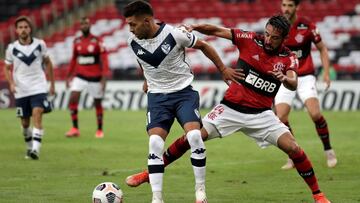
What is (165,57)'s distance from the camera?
10.1 meters

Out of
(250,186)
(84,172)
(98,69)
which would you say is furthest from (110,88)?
(250,186)

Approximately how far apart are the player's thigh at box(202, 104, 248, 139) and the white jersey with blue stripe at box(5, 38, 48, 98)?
5.81 meters

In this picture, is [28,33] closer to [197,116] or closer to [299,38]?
[299,38]

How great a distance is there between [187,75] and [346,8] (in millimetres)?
25964

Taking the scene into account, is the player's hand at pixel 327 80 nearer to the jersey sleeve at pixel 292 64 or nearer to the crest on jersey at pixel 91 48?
the jersey sleeve at pixel 292 64

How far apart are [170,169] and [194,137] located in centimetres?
427

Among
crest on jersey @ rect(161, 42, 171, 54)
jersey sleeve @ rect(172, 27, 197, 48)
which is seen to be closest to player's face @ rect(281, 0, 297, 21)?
jersey sleeve @ rect(172, 27, 197, 48)

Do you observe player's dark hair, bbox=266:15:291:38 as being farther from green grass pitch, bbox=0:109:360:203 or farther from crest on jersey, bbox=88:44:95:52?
crest on jersey, bbox=88:44:95:52

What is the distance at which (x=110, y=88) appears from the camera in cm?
2980

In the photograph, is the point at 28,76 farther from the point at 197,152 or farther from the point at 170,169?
the point at 197,152

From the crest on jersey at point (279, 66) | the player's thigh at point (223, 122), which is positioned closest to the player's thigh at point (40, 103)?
the player's thigh at point (223, 122)

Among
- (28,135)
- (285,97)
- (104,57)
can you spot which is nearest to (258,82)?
(285,97)

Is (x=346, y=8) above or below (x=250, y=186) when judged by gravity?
below

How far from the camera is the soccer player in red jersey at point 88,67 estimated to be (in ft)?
66.9
